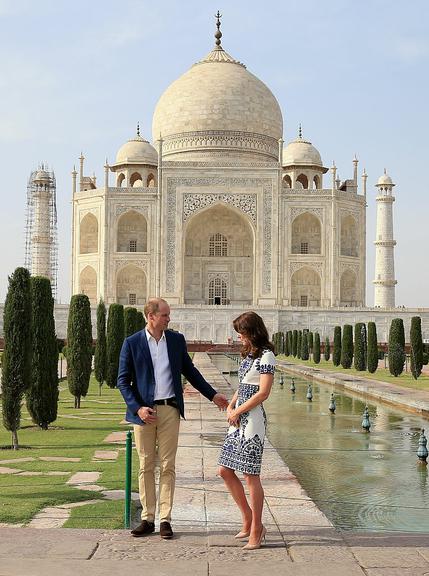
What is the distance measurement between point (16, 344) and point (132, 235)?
30.5m

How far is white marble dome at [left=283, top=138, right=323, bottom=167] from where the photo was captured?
39500mm

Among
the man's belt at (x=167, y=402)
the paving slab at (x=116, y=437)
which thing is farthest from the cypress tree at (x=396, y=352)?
the man's belt at (x=167, y=402)

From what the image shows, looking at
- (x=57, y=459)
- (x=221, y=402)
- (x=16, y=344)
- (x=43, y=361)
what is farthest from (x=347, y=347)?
(x=221, y=402)

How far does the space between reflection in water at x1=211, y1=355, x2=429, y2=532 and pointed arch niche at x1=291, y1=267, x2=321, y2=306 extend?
25.7 metres

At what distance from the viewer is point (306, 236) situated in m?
37.8

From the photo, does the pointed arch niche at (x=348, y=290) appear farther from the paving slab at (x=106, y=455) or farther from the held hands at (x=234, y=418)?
the held hands at (x=234, y=418)

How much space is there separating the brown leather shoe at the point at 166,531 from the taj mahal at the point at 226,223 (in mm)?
28759

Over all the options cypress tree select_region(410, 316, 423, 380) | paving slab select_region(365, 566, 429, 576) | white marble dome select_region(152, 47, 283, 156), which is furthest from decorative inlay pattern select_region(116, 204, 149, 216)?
paving slab select_region(365, 566, 429, 576)

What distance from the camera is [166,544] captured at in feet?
11.8

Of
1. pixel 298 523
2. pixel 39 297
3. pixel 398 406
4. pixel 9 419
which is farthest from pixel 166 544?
pixel 398 406

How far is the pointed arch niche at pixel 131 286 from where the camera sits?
37156 millimetres

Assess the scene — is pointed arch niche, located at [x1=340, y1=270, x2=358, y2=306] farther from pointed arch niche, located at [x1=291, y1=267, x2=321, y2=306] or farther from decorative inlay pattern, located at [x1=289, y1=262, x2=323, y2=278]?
decorative inlay pattern, located at [x1=289, y1=262, x2=323, y2=278]

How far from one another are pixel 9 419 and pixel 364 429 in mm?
3573

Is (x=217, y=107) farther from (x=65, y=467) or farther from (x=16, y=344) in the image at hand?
(x=65, y=467)
